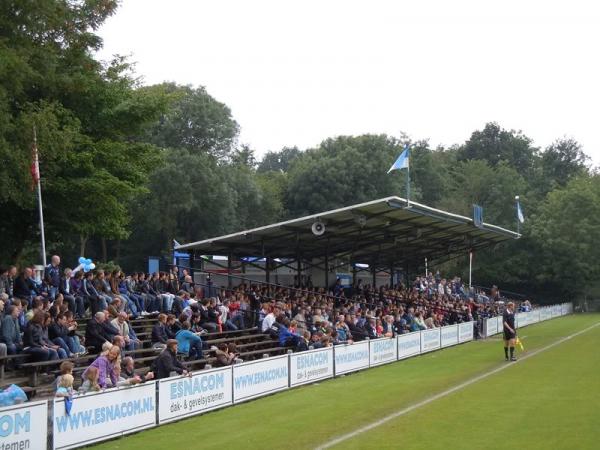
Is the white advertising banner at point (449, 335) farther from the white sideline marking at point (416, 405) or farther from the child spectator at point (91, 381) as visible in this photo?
the child spectator at point (91, 381)

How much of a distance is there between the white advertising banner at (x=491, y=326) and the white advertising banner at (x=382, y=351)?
1448 centimetres

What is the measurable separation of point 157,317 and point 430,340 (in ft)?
44.0

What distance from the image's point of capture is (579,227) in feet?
243

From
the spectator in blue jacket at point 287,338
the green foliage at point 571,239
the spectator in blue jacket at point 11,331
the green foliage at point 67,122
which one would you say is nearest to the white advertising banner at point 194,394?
the spectator in blue jacket at point 11,331

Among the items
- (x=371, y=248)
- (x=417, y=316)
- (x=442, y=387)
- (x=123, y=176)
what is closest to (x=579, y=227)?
(x=371, y=248)

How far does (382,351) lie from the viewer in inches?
1085

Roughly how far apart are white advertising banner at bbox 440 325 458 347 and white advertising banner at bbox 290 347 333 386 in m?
13.1

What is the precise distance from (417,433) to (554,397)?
208 inches

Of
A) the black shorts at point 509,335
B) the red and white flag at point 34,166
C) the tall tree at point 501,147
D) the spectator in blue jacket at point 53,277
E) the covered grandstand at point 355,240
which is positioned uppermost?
the tall tree at point 501,147

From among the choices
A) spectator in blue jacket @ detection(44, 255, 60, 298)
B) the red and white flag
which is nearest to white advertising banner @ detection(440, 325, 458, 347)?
the red and white flag

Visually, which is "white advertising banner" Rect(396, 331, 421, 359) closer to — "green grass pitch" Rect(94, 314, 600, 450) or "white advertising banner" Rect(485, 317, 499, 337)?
"green grass pitch" Rect(94, 314, 600, 450)

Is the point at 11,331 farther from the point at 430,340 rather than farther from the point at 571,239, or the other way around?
the point at 571,239

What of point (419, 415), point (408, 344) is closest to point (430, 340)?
point (408, 344)

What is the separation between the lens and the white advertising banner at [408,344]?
29.5 m
